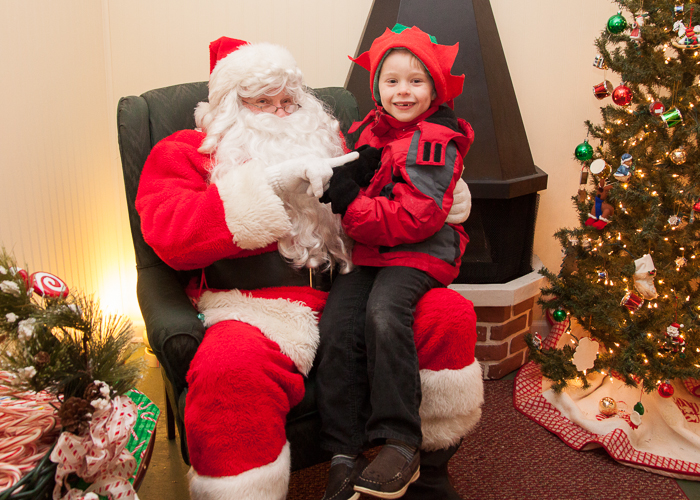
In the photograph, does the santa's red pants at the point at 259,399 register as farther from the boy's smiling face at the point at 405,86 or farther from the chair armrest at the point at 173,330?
the boy's smiling face at the point at 405,86

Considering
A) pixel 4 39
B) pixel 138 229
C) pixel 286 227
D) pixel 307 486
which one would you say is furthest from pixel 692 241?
pixel 4 39

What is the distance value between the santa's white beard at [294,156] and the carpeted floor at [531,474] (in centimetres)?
77

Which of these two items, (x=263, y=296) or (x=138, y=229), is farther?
(x=138, y=229)

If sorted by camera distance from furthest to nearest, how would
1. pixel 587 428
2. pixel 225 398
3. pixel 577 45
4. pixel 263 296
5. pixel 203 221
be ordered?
pixel 577 45 → pixel 587 428 → pixel 263 296 → pixel 203 221 → pixel 225 398

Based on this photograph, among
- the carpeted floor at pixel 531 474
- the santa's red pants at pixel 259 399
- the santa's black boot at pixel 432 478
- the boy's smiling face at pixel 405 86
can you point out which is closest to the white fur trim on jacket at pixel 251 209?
the santa's red pants at pixel 259 399

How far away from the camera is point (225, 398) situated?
1.18 m

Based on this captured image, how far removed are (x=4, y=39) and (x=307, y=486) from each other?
1778 millimetres

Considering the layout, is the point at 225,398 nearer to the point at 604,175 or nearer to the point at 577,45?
the point at 604,175

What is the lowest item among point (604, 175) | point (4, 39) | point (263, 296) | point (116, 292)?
point (116, 292)

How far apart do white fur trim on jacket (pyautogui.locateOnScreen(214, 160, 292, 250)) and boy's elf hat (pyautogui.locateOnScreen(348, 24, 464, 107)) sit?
1.72ft

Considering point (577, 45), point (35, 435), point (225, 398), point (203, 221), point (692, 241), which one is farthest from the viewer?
point (577, 45)

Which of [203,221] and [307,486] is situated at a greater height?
[203,221]

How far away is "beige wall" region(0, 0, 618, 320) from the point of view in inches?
83.2

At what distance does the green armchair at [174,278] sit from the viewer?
130 cm
